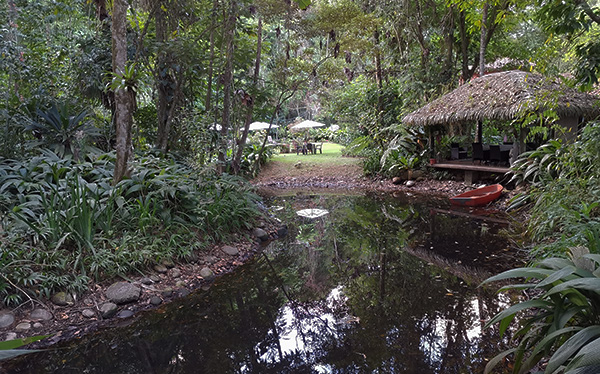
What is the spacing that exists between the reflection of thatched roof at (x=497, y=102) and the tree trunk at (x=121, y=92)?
7365mm

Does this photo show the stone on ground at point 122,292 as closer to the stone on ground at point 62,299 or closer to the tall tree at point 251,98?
the stone on ground at point 62,299

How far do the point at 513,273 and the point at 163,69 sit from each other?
6.82m

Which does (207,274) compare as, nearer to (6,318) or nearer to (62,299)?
(62,299)

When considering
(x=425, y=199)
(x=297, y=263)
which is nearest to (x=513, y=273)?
(x=297, y=263)

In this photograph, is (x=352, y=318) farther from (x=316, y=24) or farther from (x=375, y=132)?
(x=375, y=132)

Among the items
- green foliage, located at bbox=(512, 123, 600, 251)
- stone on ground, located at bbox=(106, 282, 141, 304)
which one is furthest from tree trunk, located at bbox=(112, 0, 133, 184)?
green foliage, located at bbox=(512, 123, 600, 251)

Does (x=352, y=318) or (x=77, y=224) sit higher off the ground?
(x=77, y=224)

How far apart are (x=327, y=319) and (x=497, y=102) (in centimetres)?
809

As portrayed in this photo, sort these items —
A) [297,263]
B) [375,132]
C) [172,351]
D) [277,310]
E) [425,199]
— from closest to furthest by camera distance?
1. [172,351]
2. [277,310]
3. [297,263]
4. [425,199]
5. [375,132]

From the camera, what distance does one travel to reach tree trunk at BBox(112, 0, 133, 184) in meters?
4.95

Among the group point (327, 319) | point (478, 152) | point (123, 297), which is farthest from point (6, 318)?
point (478, 152)

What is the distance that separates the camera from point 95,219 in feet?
15.7

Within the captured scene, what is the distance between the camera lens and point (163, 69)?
7.34 m

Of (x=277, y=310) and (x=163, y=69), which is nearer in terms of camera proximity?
(x=277, y=310)
